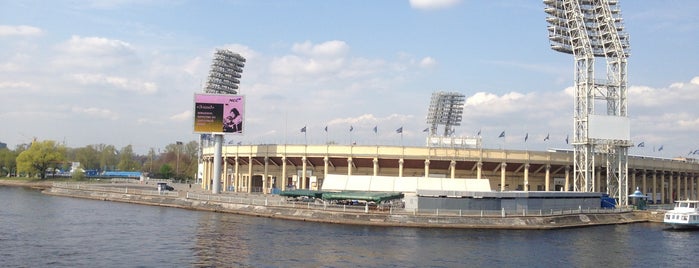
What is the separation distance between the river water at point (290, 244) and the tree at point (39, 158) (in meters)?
102

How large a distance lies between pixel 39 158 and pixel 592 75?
14347 centimetres

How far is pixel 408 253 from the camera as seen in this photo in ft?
160

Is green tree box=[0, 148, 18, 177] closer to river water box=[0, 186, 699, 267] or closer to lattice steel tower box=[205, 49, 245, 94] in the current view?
lattice steel tower box=[205, 49, 245, 94]

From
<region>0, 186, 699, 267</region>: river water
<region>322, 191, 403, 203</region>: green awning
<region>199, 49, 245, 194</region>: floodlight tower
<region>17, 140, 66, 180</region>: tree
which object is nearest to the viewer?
<region>0, 186, 699, 267</region>: river water

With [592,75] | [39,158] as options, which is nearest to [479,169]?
[592,75]

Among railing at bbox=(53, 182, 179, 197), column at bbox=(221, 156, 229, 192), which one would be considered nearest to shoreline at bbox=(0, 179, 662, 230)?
railing at bbox=(53, 182, 179, 197)

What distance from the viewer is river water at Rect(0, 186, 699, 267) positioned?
43.8 metres

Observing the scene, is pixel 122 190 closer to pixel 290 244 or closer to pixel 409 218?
pixel 409 218

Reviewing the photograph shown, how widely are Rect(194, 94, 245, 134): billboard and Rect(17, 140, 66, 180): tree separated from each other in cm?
9200

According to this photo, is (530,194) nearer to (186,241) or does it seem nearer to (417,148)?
(417,148)

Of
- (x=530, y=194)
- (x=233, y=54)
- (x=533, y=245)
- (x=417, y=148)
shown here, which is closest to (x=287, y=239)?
(x=533, y=245)

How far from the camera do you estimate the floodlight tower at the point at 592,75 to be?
92.2 meters

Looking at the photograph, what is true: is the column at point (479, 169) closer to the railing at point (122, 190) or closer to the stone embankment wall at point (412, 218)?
the stone embankment wall at point (412, 218)

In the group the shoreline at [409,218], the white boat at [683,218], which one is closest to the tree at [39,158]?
the shoreline at [409,218]
